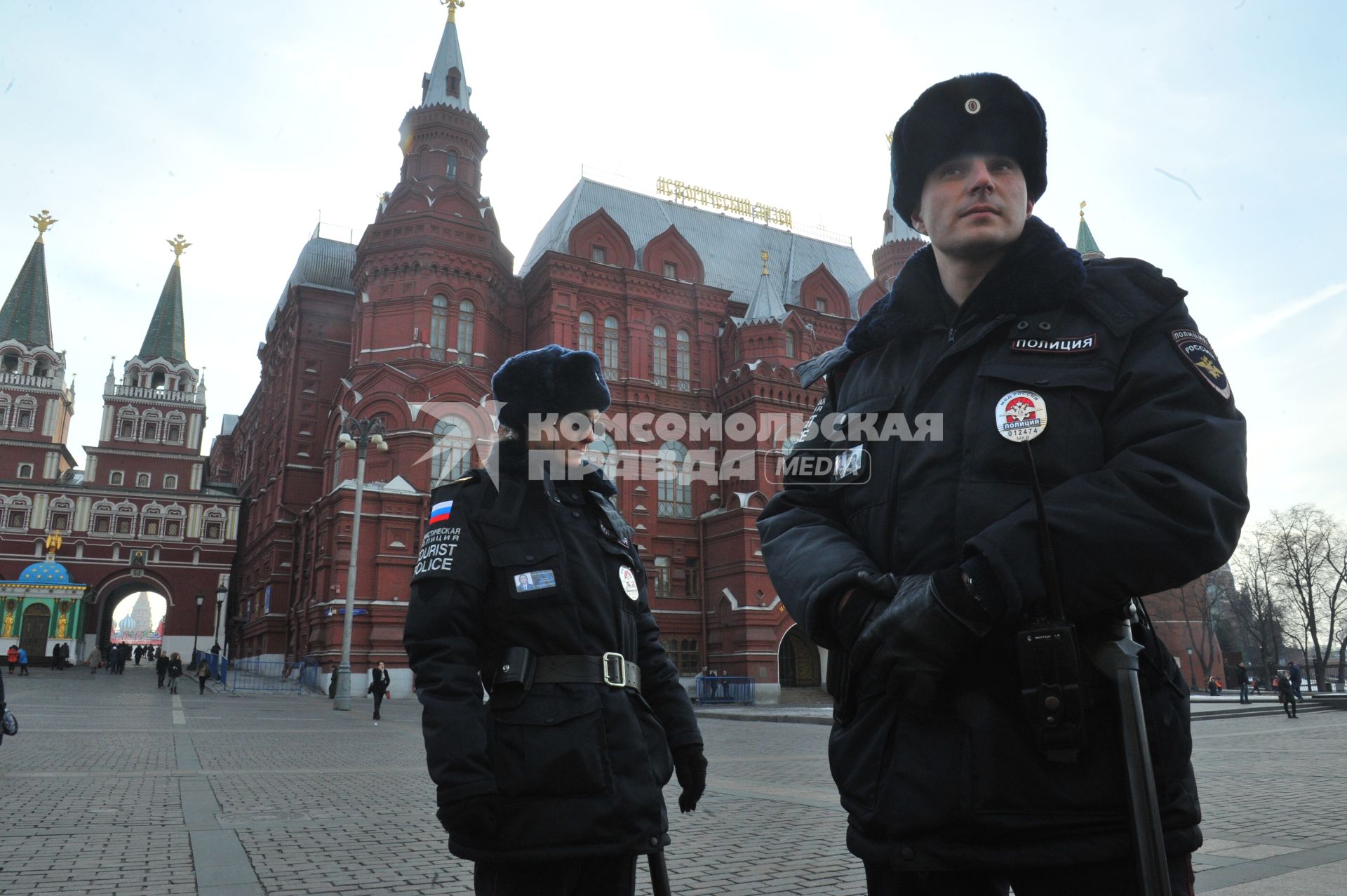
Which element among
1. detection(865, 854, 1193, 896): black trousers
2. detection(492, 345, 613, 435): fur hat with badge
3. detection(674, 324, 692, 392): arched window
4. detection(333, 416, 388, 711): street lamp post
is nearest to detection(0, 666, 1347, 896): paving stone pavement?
detection(492, 345, 613, 435): fur hat with badge

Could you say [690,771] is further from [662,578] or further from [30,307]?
→ [30,307]

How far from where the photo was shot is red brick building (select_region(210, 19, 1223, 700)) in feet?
112

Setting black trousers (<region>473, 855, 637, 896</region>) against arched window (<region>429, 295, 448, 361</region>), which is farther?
arched window (<region>429, 295, 448, 361</region>)

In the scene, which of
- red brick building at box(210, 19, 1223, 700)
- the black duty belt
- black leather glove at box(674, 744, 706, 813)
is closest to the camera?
the black duty belt

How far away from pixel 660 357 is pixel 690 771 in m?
37.3

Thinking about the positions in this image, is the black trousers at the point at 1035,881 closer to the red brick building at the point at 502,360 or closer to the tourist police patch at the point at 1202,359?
the tourist police patch at the point at 1202,359

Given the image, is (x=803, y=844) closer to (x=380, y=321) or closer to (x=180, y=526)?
(x=380, y=321)

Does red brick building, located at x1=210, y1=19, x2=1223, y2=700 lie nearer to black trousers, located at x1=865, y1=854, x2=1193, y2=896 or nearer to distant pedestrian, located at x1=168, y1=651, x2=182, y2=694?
distant pedestrian, located at x1=168, y1=651, x2=182, y2=694

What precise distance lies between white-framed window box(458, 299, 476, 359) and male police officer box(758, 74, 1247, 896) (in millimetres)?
35124

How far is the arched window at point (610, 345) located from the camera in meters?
38.5

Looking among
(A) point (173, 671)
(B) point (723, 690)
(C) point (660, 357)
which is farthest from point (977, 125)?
(C) point (660, 357)

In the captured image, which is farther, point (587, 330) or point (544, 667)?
point (587, 330)

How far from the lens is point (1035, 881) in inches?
66.8

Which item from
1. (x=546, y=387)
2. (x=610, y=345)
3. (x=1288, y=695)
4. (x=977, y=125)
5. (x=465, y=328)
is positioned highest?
(x=610, y=345)
